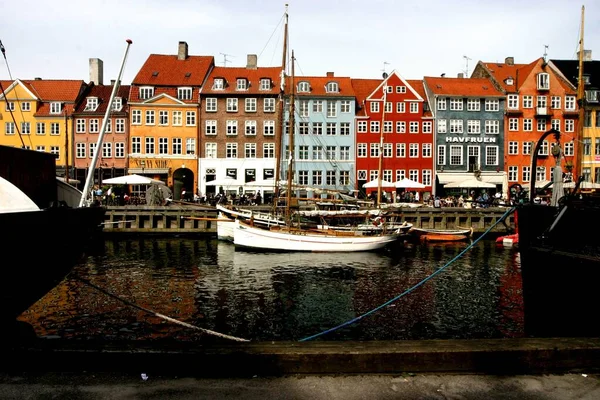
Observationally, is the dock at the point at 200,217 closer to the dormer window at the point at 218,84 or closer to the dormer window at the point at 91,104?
the dormer window at the point at 218,84

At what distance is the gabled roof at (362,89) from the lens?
187 ft

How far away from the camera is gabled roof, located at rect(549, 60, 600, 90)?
57219 mm

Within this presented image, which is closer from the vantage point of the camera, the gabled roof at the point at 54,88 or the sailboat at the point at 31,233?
the sailboat at the point at 31,233

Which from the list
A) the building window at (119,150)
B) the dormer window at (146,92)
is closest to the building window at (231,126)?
the dormer window at (146,92)

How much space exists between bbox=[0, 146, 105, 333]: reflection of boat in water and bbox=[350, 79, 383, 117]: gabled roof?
49.9 metres

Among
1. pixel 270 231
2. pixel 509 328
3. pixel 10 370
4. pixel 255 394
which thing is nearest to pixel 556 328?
pixel 509 328

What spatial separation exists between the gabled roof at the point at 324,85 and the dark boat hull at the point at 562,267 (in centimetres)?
4524

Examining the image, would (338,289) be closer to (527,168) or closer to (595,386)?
(595,386)

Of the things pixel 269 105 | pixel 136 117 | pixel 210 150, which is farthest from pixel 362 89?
pixel 136 117

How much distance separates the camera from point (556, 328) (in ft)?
36.6

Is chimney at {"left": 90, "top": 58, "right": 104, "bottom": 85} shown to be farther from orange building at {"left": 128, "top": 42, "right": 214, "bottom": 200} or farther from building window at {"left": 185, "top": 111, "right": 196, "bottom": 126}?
building window at {"left": 185, "top": 111, "right": 196, "bottom": 126}

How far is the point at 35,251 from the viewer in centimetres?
671

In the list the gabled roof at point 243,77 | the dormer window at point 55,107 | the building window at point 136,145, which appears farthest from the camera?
the gabled roof at point 243,77

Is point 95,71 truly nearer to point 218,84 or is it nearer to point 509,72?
point 218,84
